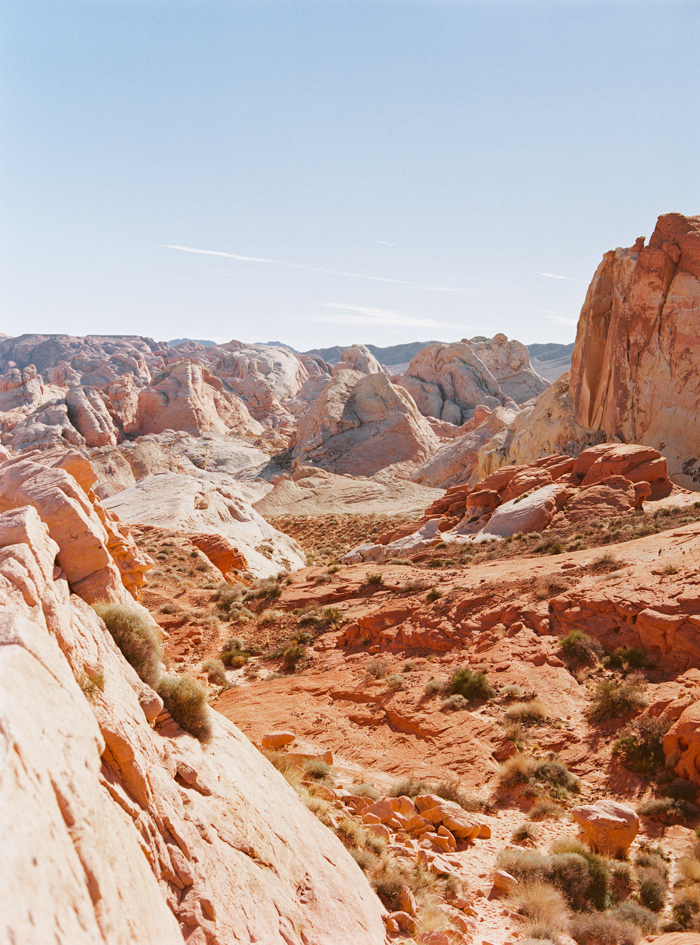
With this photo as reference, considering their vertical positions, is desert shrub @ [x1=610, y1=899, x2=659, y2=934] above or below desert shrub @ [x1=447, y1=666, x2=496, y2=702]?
above

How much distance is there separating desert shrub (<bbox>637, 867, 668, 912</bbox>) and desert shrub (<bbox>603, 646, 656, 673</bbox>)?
5.59m

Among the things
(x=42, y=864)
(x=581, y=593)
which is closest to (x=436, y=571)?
(x=581, y=593)

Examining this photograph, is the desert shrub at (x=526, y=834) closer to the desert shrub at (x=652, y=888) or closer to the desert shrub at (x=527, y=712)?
the desert shrub at (x=652, y=888)

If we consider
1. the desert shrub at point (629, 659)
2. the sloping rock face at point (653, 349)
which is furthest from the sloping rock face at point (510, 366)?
the desert shrub at point (629, 659)

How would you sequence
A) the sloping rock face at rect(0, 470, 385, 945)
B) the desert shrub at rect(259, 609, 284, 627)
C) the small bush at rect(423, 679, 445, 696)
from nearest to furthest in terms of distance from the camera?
1. the sloping rock face at rect(0, 470, 385, 945)
2. the small bush at rect(423, 679, 445, 696)
3. the desert shrub at rect(259, 609, 284, 627)

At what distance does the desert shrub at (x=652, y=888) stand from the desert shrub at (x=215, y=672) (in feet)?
34.2

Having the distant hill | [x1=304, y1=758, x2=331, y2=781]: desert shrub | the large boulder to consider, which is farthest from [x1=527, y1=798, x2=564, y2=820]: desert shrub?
the distant hill

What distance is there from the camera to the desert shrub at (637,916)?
6703 mm

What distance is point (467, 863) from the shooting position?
787 centimetres

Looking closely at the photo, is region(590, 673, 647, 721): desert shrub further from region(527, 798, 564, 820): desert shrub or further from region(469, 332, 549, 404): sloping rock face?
region(469, 332, 549, 404): sloping rock face

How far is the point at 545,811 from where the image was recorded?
9.25 metres

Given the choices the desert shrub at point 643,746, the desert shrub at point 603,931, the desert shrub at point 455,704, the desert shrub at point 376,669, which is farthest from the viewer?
the desert shrub at point 376,669

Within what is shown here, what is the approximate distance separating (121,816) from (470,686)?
1028 cm

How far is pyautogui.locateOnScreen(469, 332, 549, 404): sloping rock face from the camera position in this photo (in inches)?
3652
